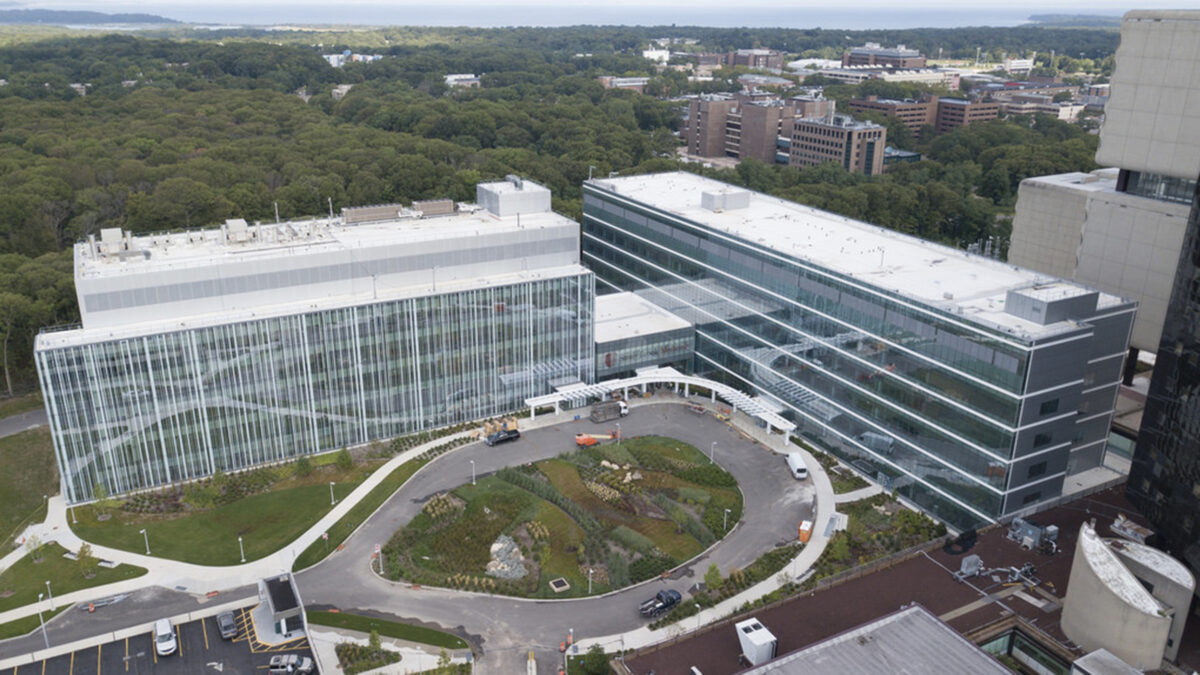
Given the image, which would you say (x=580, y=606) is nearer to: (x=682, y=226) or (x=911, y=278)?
(x=911, y=278)

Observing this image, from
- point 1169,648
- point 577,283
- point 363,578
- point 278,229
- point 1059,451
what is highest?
point 278,229

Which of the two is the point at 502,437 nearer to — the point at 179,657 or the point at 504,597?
the point at 504,597

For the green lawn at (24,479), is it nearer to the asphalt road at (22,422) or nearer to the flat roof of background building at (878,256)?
the asphalt road at (22,422)

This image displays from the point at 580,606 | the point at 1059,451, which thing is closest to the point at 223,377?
the point at 580,606

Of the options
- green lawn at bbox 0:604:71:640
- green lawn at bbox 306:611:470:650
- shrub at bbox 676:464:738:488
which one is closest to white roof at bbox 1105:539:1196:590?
shrub at bbox 676:464:738:488

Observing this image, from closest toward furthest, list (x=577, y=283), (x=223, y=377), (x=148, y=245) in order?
(x=223, y=377) < (x=148, y=245) < (x=577, y=283)

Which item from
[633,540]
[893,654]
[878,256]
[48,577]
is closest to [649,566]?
[633,540]

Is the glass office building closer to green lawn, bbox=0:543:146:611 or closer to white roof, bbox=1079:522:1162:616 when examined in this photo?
white roof, bbox=1079:522:1162:616
